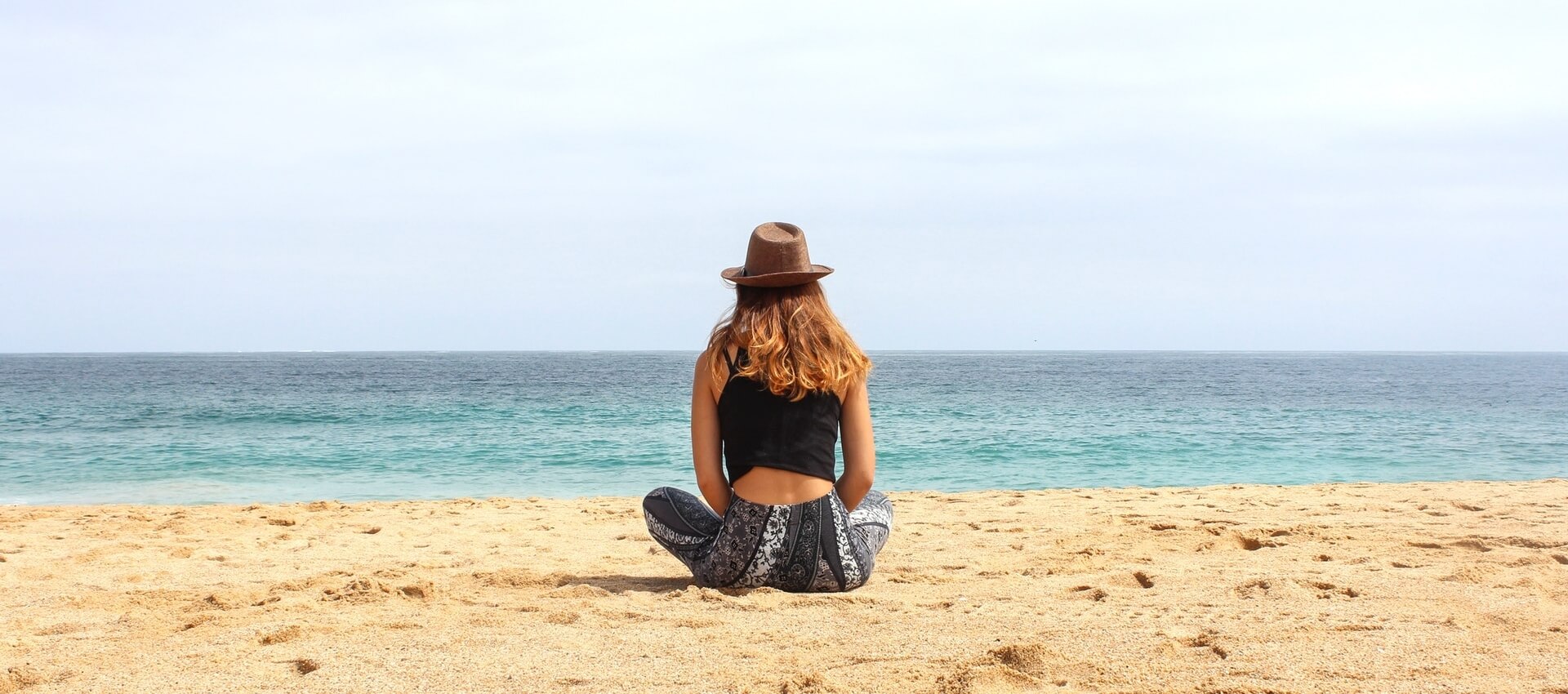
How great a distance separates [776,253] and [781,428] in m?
0.71

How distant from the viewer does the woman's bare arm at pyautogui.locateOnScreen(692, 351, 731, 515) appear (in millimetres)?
4012

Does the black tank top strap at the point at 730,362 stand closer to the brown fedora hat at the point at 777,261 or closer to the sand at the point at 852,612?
the brown fedora hat at the point at 777,261

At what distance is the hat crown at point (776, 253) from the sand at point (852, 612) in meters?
1.38

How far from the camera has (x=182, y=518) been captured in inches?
309

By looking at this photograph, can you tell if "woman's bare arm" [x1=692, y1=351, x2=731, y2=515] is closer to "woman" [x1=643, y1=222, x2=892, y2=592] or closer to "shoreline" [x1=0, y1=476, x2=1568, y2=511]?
"woman" [x1=643, y1=222, x2=892, y2=592]

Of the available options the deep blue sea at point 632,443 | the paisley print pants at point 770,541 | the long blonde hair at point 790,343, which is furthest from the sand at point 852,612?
the deep blue sea at point 632,443

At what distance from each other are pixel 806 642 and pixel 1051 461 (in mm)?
12398

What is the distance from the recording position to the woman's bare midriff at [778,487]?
3.97m

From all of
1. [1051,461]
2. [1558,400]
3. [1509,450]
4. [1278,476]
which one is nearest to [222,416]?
[1051,461]

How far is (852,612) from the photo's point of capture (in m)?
→ 3.86

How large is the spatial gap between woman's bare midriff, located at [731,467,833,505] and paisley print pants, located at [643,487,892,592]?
0.10 ft

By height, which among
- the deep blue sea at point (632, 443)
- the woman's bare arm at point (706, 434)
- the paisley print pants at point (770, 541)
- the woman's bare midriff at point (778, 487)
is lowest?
the deep blue sea at point (632, 443)

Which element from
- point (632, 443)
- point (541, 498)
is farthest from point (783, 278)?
point (632, 443)

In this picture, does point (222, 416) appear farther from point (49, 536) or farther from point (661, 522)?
point (661, 522)
